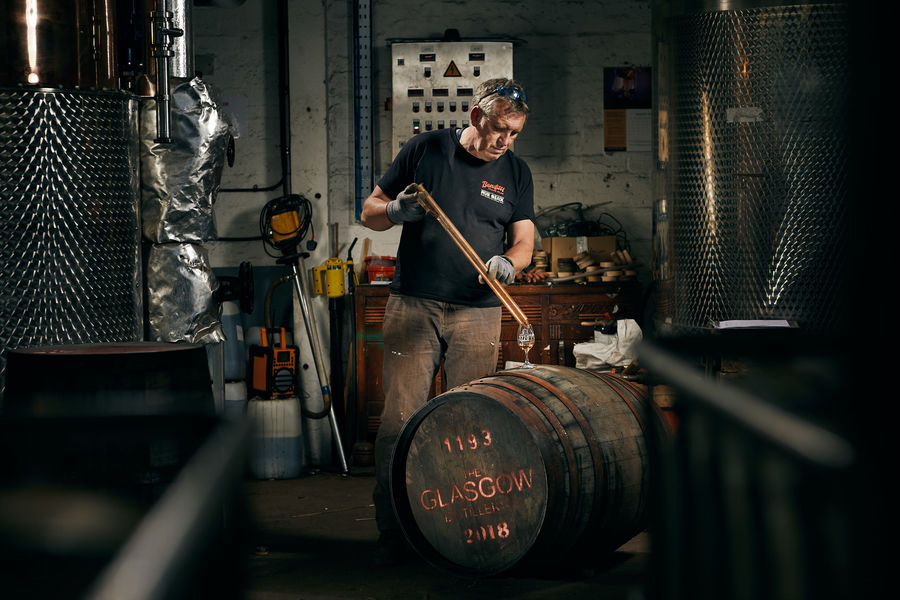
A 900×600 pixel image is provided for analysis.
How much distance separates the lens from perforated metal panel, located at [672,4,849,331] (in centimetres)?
395

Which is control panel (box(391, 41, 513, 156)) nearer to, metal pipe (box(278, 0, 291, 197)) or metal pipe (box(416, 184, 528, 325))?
metal pipe (box(278, 0, 291, 197))

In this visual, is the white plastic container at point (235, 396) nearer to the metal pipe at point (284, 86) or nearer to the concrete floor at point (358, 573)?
the concrete floor at point (358, 573)

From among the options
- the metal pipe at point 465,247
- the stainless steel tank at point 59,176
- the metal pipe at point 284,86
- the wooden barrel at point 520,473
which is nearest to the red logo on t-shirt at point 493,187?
the metal pipe at point 465,247

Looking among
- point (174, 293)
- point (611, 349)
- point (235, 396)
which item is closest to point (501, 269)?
point (174, 293)

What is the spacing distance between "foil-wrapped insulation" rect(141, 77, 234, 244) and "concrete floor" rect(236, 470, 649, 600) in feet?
4.96

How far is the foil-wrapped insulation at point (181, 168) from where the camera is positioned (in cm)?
505

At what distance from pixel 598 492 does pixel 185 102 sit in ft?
9.90

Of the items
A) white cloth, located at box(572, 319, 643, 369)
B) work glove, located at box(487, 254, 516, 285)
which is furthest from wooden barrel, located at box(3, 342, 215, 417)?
white cloth, located at box(572, 319, 643, 369)

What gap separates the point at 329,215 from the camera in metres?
6.57

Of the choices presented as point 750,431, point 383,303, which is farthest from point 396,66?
point 750,431

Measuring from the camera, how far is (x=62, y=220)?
3.67 m

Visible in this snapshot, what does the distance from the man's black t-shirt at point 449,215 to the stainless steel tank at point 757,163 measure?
33.0 inches

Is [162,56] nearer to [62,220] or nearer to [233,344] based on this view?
[62,220]

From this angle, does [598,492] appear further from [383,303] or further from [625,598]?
[383,303]
